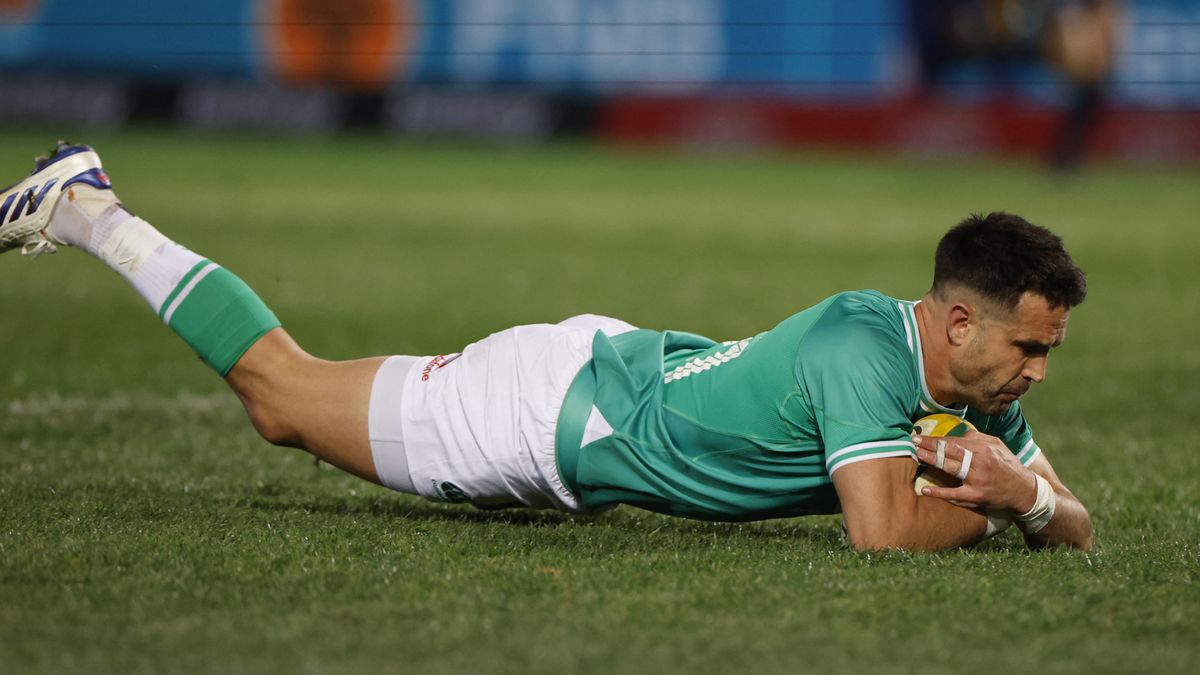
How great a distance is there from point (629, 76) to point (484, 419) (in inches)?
946

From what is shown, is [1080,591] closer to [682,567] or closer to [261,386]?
[682,567]

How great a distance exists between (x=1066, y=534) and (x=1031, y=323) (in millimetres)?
728

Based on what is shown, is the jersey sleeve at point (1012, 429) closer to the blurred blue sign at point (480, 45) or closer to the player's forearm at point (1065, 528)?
the player's forearm at point (1065, 528)

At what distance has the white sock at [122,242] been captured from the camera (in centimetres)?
519

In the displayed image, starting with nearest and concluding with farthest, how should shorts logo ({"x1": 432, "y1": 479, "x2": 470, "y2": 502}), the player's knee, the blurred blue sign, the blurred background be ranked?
1. shorts logo ({"x1": 432, "y1": 479, "x2": 470, "y2": 502})
2. the player's knee
3. the blurred background
4. the blurred blue sign

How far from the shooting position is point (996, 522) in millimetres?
4629

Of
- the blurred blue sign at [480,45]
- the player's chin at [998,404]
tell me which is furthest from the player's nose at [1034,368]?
the blurred blue sign at [480,45]

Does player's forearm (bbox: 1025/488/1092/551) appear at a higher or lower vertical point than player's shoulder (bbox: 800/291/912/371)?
lower

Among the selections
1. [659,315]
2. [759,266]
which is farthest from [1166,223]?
[659,315]

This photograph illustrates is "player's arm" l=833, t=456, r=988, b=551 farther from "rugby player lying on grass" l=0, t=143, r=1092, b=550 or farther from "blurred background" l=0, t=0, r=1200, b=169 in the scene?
"blurred background" l=0, t=0, r=1200, b=169

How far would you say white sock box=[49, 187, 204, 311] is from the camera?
17.0ft

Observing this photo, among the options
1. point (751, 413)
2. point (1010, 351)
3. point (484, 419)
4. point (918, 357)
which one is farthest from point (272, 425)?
point (1010, 351)

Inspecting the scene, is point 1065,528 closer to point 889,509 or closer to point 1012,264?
point 889,509

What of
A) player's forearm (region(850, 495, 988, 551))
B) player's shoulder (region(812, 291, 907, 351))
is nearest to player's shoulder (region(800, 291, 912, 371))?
player's shoulder (region(812, 291, 907, 351))
